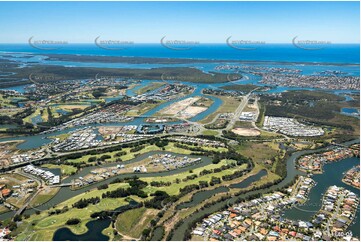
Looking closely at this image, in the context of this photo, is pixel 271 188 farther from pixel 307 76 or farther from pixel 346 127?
pixel 307 76

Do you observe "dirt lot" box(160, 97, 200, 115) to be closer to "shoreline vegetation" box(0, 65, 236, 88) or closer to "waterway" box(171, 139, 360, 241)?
"shoreline vegetation" box(0, 65, 236, 88)

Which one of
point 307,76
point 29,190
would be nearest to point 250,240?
point 29,190

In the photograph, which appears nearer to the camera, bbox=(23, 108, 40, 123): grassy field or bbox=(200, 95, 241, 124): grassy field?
bbox=(23, 108, 40, 123): grassy field

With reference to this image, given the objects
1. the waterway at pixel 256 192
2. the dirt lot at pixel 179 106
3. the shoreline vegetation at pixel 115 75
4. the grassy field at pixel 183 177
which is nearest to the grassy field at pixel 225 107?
the dirt lot at pixel 179 106

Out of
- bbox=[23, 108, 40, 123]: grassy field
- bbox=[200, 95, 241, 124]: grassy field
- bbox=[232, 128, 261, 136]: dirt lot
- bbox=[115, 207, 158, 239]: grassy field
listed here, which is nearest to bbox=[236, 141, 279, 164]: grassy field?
bbox=[232, 128, 261, 136]: dirt lot

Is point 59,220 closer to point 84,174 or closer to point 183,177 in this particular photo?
point 84,174

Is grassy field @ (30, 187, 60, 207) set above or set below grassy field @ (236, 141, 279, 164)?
below
